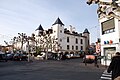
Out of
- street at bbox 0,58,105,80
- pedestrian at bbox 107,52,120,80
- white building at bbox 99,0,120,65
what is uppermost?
white building at bbox 99,0,120,65

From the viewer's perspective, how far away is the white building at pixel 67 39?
6919 centimetres

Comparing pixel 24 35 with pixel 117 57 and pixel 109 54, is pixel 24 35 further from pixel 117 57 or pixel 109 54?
pixel 117 57

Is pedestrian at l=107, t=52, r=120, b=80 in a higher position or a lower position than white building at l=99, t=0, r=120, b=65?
lower

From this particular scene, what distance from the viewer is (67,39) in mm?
72438

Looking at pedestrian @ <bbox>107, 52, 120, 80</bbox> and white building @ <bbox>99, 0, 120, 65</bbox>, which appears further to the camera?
white building @ <bbox>99, 0, 120, 65</bbox>

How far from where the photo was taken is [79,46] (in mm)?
77688

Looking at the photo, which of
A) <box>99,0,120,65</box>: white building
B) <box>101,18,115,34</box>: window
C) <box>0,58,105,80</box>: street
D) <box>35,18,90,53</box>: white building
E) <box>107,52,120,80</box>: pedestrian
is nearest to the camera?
<box>107,52,120,80</box>: pedestrian

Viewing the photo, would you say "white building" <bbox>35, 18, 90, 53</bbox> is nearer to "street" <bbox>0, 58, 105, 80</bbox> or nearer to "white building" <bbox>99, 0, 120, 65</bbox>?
"white building" <bbox>99, 0, 120, 65</bbox>

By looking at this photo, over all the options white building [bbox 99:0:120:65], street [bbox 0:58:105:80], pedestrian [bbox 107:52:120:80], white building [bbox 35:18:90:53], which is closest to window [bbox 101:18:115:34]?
white building [bbox 99:0:120:65]

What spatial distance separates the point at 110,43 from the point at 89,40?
177 ft

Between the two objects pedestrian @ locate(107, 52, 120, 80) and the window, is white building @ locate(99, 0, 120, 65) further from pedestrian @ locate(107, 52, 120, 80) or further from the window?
pedestrian @ locate(107, 52, 120, 80)

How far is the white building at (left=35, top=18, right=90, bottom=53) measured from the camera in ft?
227

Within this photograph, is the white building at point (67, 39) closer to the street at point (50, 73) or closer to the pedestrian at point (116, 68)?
the street at point (50, 73)

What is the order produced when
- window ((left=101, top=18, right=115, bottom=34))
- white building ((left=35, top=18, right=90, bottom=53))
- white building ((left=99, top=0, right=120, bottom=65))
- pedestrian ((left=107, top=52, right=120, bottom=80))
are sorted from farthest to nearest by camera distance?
white building ((left=35, top=18, right=90, bottom=53)) < window ((left=101, top=18, right=115, bottom=34)) < white building ((left=99, top=0, right=120, bottom=65)) < pedestrian ((left=107, top=52, right=120, bottom=80))
